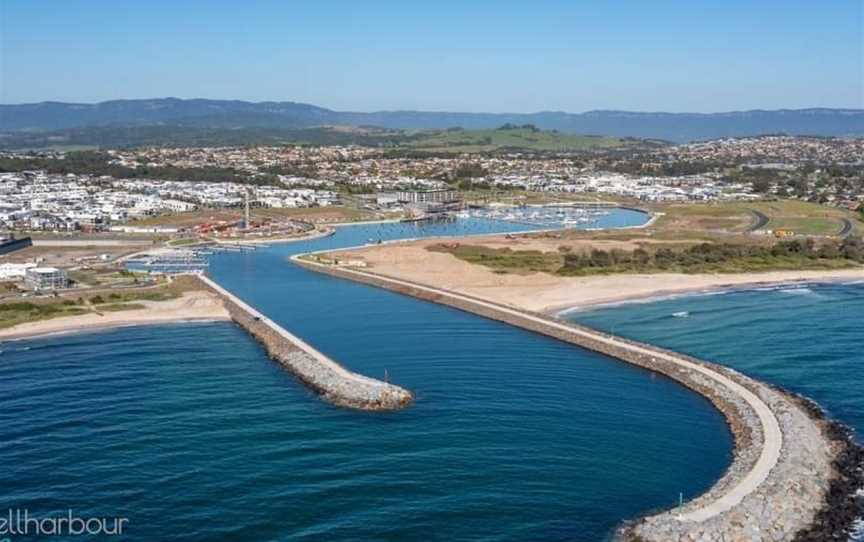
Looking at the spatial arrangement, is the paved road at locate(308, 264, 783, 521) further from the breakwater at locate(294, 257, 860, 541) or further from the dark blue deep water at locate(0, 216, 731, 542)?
the dark blue deep water at locate(0, 216, 731, 542)

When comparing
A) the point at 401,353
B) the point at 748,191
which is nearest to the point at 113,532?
the point at 401,353

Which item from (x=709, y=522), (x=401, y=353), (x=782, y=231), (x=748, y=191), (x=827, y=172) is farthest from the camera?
(x=827, y=172)

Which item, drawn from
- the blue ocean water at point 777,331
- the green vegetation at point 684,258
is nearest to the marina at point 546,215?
the green vegetation at point 684,258

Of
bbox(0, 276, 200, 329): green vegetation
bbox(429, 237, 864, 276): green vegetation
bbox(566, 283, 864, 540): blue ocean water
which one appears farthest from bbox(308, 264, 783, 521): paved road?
bbox(0, 276, 200, 329): green vegetation

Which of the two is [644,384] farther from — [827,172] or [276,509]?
[827,172]

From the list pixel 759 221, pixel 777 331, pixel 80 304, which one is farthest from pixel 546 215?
pixel 80 304

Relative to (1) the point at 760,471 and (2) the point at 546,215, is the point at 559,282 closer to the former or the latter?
(1) the point at 760,471
